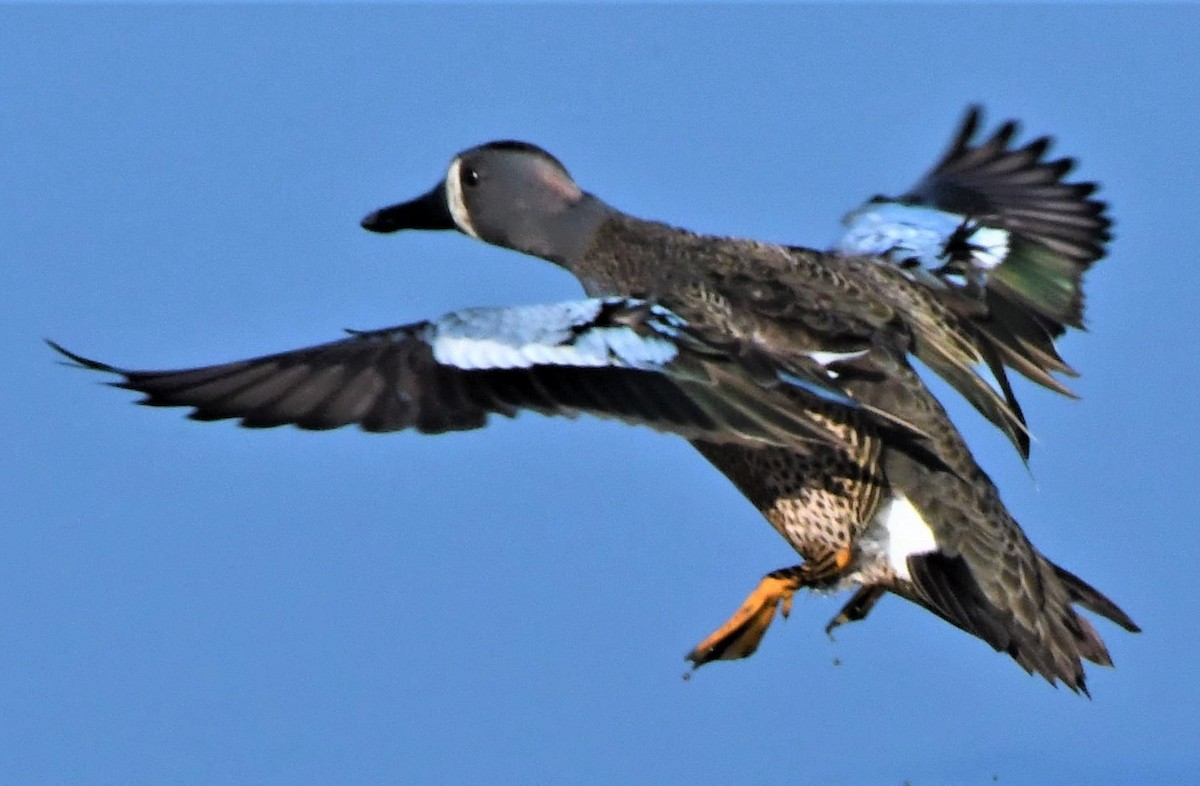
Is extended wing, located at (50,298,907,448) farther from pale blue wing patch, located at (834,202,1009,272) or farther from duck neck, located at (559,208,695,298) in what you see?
pale blue wing patch, located at (834,202,1009,272)

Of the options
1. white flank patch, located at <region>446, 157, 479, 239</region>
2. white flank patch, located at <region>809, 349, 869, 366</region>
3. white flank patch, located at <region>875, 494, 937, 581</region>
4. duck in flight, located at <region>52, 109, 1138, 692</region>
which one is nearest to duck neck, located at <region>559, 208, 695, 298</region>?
duck in flight, located at <region>52, 109, 1138, 692</region>

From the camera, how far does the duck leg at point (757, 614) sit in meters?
4.99

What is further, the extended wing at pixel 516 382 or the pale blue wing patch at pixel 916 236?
the pale blue wing patch at pixel 916 236

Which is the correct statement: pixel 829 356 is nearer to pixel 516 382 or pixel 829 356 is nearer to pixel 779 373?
pixel 779 373

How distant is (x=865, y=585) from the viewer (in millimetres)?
5059

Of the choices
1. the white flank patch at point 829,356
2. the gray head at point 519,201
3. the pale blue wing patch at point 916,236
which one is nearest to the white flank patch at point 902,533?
the white flank patch at point 829,356

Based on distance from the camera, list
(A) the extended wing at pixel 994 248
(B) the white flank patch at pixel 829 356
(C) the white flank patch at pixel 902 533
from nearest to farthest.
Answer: (B) the white flank patch at pixel 829 356 → (C) the white flank patch at pixel 902 533 → (A) the extended wing at pixel 994 248

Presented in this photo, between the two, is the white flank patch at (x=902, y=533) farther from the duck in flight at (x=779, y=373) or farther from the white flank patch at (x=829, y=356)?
the white flank patch at (x=829, y=356)

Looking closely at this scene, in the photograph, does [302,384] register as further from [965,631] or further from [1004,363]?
[1004,363]

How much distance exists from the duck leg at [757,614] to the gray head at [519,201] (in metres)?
0.99

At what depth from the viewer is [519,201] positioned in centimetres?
551

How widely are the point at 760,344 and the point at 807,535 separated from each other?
1.67 ft

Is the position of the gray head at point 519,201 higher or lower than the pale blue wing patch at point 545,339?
higher

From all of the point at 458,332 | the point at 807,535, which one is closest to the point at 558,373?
the point at 458,332
